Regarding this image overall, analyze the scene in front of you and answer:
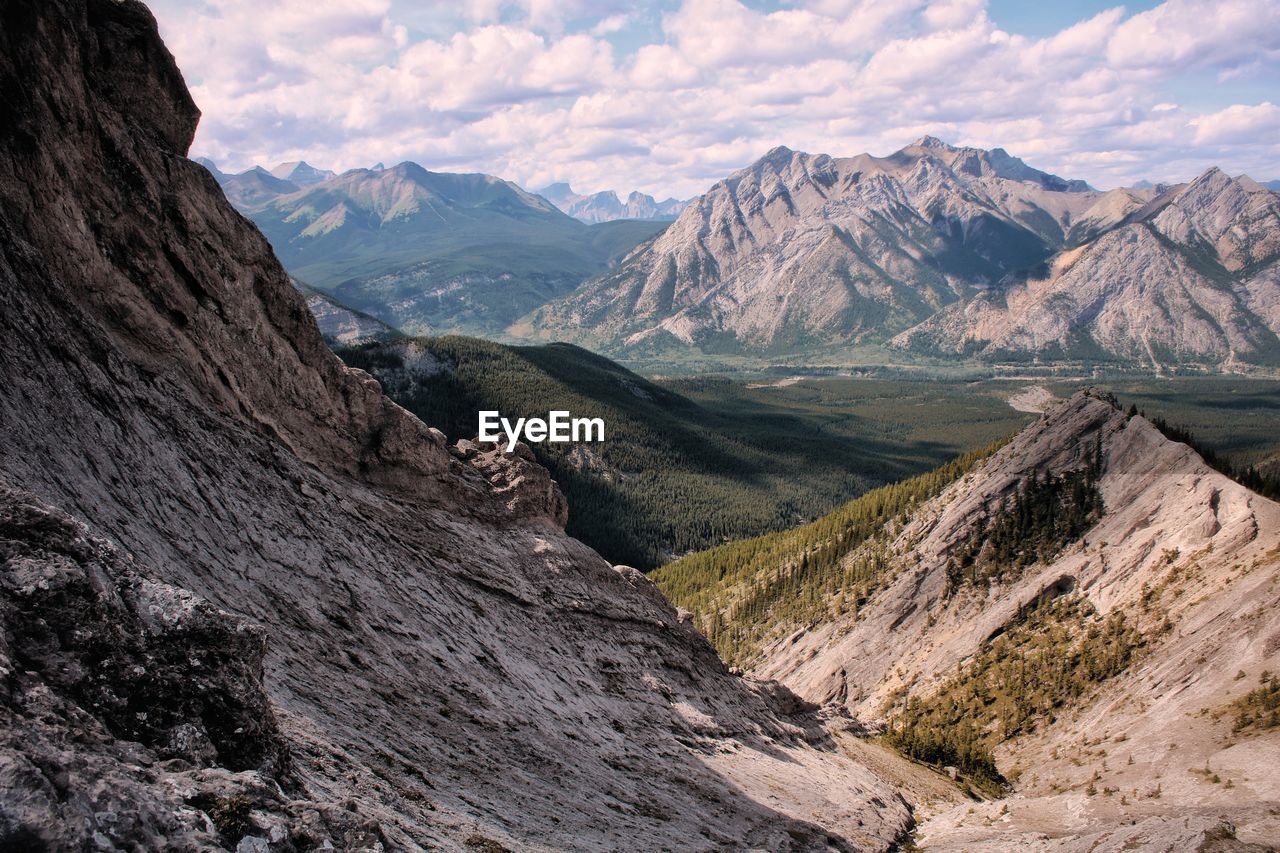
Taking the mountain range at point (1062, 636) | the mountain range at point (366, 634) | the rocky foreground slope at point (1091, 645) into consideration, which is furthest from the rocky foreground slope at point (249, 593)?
the rocky foreground slope at point (1091, 645)

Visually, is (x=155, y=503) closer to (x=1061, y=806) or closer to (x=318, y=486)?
(x=318, y=486)

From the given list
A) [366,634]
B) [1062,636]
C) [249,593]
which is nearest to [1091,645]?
[1062,636]

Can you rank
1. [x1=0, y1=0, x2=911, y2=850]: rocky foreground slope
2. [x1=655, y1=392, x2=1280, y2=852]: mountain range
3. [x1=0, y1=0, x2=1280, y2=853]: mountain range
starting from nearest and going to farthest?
[x1=0, y1=0, x2=911, y2=850]: rocky foreground slope, [x1=0, y1=0, x2=1280, y2=853]: mountain range, [x1=655, y1=392, x2=1280, y2=852]: mountain range

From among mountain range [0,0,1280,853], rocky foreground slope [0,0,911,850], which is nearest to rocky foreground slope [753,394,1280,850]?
mountain range [0,0,1280,853]

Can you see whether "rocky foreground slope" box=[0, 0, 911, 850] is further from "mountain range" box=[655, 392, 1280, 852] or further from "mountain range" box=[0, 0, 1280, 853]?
"mountain range" box=[655, 392, 1280, 852]

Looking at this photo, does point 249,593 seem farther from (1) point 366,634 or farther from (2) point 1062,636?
(2) point 1062,636

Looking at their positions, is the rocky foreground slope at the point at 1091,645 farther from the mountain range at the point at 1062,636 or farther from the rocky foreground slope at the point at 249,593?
the rocky foreground slope at the point at 249,593
